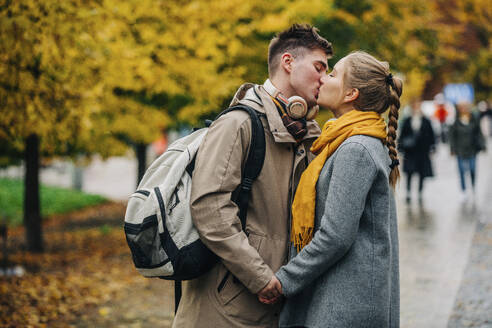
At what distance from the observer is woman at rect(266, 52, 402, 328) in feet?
7.41


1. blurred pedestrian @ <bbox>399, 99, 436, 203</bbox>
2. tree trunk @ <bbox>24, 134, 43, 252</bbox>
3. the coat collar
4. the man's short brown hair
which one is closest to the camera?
the coat collar

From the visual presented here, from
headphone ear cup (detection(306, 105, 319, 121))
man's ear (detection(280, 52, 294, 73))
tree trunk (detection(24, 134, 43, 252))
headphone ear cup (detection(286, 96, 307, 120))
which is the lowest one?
tree trunk (detection(24, 134, 43, 252))

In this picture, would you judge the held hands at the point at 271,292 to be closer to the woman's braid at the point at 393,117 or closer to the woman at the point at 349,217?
the woman at the point at 349,217

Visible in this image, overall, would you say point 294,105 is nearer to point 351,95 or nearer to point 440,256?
point 351,95

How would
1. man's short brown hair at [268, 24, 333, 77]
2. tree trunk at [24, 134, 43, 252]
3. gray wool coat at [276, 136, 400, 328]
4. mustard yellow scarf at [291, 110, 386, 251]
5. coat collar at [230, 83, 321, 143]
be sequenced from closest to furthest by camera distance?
gray wool coat at [276, 136, 400, 328] < mustard yellow scarf at [291, 110, 386, 251] < coat collar at [230, 83, 321, 143] < man's short brown hair at [268, 24, 333, 77] < tree trunk at [24, 134, 43, 252]

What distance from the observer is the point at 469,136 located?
1255cm

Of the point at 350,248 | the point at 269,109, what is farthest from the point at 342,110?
the point at 350,248

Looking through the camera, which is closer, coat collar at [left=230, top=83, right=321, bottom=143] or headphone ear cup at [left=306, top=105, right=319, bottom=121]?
coat collar at [left=230, top=83, right=321, bottom=143]

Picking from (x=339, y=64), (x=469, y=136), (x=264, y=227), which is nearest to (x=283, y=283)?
(x=264, y=227)

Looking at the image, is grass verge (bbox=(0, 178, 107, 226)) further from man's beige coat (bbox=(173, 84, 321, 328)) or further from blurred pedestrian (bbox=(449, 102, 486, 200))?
man's beige coat (bbox=(173, 84, 321, 328))

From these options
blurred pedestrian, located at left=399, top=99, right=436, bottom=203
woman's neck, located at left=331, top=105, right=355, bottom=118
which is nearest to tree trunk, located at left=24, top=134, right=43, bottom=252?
blurred pedestrian, located at left=399, top=99, right=436, bottom=203

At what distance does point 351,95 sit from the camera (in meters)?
2.45

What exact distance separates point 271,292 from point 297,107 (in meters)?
0.79

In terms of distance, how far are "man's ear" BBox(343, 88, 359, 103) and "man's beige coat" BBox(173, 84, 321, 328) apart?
10.2 inches
